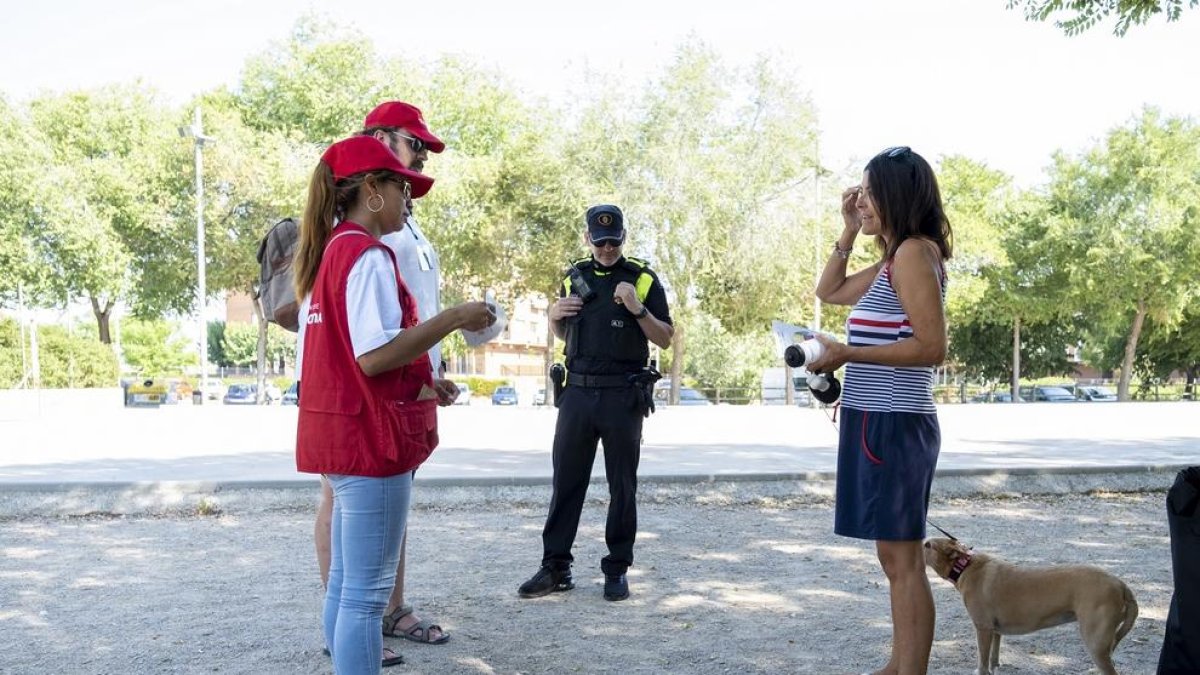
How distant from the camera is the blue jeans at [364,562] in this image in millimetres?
3100

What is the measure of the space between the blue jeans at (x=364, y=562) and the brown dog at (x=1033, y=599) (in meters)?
2.33

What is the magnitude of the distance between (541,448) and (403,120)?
9732mm

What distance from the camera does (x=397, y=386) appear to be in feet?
10.2

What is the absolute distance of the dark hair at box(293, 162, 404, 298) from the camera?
3.26m

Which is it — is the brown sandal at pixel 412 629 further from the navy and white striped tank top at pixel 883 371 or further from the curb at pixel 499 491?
the curb at pixel 499 491

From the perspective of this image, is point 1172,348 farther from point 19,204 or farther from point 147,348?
point 147,348

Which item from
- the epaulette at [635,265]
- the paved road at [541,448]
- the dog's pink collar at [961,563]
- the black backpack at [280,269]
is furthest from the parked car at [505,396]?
the dog's pink collar at [961,563]

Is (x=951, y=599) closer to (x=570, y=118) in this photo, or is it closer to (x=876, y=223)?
(x=876, y=223)

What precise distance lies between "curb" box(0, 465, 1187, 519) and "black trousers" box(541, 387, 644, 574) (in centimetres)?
319

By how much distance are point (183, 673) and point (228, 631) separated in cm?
66

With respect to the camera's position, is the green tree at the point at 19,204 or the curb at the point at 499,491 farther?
the green tree at the point at 19,204

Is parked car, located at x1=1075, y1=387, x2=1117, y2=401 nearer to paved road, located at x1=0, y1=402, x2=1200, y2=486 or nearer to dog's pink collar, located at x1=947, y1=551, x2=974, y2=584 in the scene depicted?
paved road, located at x1=0, y1=402, x2=1200, y2=486

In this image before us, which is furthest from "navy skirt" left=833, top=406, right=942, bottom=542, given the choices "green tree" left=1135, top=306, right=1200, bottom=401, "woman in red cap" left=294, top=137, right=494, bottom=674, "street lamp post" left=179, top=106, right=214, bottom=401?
"green tree" left=1135, top=306, right=1200, bottom=401

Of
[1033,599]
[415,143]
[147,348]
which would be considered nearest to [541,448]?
[415,143]
